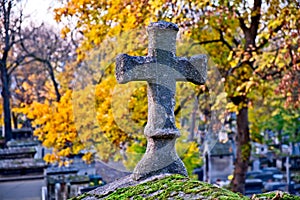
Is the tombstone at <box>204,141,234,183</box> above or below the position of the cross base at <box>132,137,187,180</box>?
below

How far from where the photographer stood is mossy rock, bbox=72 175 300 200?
6.88 feet

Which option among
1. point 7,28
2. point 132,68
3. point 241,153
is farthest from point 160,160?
point 7,28

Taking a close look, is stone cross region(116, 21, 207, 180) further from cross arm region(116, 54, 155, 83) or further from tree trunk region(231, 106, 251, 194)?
tree trunk region(231, 106, 251, 194)

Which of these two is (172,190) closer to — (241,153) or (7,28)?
(241,153)

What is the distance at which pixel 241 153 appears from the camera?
28.7ft

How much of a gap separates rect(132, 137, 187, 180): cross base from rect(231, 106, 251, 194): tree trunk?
5.88 metres

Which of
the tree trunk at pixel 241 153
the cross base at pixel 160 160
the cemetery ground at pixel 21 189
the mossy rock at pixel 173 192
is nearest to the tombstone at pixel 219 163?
the tree trunk at pixel 241 153

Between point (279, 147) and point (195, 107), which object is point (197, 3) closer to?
point (195, 107)

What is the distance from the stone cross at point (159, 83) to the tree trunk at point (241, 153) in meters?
5.84

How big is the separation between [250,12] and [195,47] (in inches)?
47.6

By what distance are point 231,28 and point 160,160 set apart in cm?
623

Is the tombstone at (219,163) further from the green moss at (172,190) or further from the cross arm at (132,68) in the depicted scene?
the green moss at (172,190)

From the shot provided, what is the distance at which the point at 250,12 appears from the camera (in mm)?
7871

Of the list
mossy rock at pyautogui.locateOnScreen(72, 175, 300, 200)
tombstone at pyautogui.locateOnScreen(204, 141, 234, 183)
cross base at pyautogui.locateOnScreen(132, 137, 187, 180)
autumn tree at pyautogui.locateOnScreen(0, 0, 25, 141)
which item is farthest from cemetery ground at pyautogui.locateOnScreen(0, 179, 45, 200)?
tombstone at pyautogui.locateOnScreen(204, 141, 234, 183)
